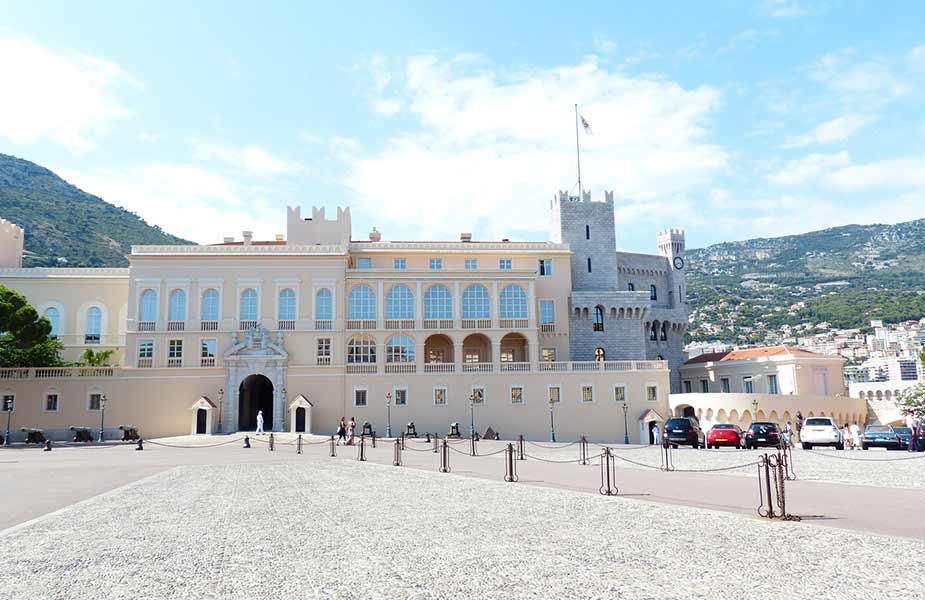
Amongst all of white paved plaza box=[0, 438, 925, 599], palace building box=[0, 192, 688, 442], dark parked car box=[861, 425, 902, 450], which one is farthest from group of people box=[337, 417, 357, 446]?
dark parked car box=[861, 425, 902, 450]

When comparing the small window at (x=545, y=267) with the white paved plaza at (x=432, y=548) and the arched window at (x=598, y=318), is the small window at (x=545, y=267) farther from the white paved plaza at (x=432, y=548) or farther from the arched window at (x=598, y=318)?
the white paved plaza at (x=432, y=548)

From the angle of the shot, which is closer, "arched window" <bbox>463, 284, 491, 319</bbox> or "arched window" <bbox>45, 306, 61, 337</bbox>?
"arched window" <bbox>463, 284, 491, 319</bbox>

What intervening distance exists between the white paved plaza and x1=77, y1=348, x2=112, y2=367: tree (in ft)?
131

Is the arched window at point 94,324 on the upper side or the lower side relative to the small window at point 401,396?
upper

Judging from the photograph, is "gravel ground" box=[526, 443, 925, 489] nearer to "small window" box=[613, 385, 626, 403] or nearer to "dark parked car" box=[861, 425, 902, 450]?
"dark parked car" box=[861, 425, 902, 450]

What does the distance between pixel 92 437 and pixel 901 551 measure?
1900 inches

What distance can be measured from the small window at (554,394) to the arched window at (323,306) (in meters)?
16.4

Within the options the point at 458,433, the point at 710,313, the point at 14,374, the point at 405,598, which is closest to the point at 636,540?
the point at 405,598

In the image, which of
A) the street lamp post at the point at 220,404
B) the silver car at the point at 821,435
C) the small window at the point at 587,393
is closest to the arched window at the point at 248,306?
the street lamp post at the point at 220,404

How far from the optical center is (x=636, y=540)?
11.6m

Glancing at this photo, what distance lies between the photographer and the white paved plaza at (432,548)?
8870 millimetres

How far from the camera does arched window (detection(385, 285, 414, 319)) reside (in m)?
54.2

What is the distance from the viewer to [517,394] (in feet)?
175

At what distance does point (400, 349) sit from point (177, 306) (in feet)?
52.2
